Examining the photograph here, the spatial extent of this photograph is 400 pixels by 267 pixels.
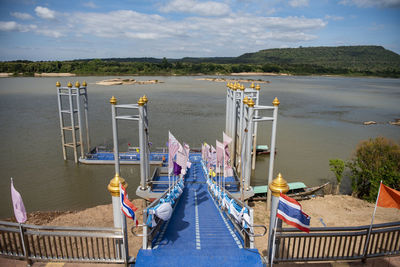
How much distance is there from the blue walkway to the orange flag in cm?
317

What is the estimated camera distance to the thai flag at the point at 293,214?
551 centimetres

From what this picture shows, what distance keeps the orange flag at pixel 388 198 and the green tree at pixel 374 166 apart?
12.0 metres

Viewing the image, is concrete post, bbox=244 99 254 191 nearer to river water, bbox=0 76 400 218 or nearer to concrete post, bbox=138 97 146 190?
concrete post, bbox=138 97 146 190

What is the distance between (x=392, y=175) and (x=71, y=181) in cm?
2197

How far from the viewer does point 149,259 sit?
20.7 feet

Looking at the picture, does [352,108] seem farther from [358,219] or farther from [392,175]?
[358,219]

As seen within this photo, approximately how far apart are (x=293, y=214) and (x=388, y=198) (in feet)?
7.90

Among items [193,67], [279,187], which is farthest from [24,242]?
[193,67]

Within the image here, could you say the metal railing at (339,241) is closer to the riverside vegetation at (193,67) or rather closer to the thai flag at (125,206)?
the thai flag at (125,206)

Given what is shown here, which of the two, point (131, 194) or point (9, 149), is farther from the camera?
point (9, 149)

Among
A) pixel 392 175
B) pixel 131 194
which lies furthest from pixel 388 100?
pixel 131 194

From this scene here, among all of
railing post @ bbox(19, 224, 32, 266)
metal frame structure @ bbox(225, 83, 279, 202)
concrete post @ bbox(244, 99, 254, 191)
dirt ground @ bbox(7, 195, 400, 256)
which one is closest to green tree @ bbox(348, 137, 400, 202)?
dirt ground @ bbox(7, 195, 400, 256)

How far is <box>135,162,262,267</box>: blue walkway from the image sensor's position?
20.4 feet

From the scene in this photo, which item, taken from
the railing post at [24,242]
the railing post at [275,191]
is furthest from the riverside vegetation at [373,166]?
the railing post at [24,242]
